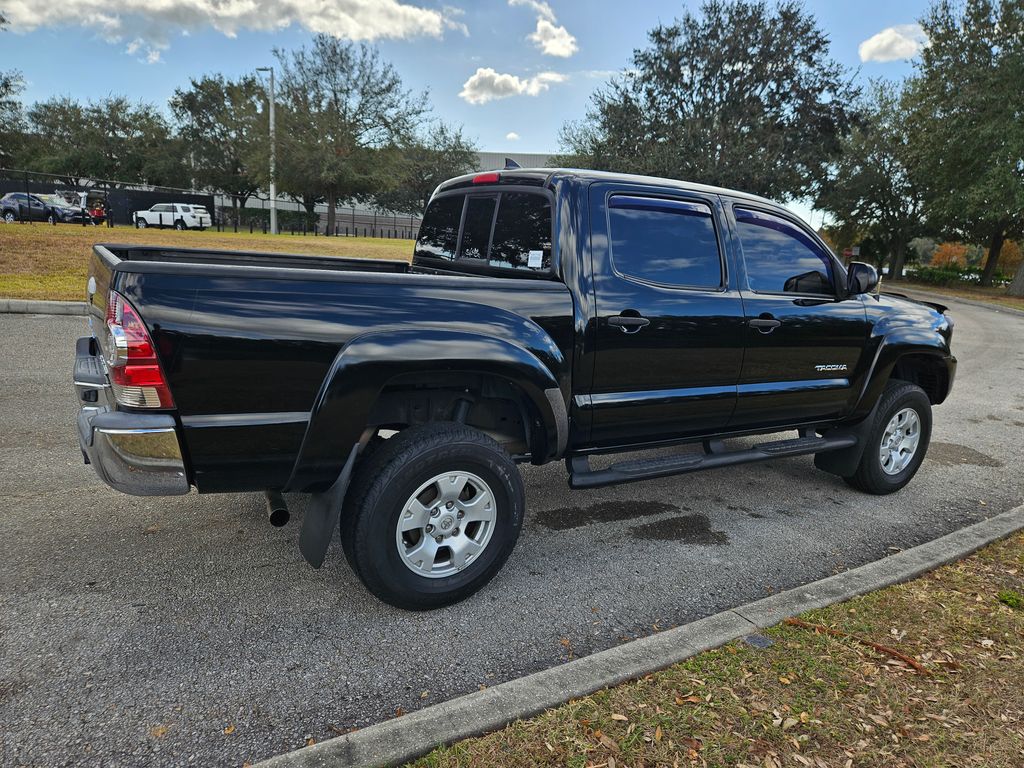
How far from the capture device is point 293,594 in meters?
3.07

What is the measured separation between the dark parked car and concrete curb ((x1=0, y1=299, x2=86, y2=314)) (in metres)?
21.1

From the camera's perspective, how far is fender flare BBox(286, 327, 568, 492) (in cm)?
262

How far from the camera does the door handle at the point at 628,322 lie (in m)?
3.26

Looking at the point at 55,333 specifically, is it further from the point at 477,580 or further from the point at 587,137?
the point at 587,137

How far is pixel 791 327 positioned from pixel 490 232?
1.89 m

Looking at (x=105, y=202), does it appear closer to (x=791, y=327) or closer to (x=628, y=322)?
(x=628, y=322)

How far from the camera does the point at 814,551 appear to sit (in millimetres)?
3842

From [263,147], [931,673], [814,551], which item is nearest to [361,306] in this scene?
[931,673]

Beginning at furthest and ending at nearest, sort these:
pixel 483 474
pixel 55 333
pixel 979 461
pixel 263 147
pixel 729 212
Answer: pixel 263 147, pixel 55 333, pixel 979 461, pixel 729 212, pixel 483 474

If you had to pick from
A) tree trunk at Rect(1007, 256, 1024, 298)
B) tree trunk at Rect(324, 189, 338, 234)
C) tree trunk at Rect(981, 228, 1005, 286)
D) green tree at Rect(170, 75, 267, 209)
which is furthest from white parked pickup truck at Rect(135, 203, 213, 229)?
tree trunk at Rect(981, 228, 1005, 286)

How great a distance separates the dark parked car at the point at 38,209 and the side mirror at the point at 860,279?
31043mm

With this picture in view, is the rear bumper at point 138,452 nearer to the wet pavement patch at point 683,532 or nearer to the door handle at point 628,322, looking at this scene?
the door handle at point 628,322

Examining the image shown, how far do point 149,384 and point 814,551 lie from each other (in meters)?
3.54

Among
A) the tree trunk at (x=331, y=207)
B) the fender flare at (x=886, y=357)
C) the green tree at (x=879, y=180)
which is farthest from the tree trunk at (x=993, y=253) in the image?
the fender flare at (x=886, y=357)
